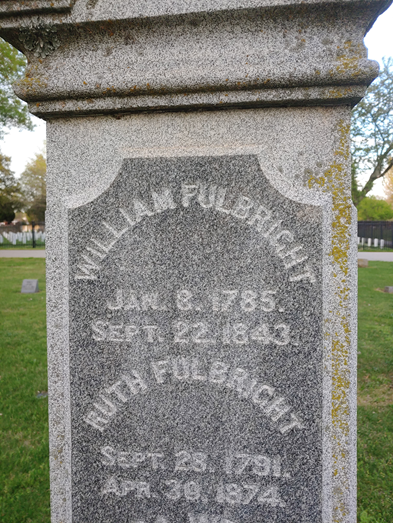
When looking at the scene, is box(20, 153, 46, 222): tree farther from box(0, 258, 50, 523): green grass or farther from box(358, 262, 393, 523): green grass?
box(358, 262, 393, 523): green grass

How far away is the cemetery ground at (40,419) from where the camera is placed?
2.76 m

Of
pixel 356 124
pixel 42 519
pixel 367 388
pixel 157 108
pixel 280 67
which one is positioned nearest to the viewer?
pixel 280 67

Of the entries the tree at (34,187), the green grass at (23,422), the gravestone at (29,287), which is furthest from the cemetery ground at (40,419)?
the tree at (34,187)

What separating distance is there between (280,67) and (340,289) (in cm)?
93

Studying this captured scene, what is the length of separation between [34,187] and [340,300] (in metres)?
43.6

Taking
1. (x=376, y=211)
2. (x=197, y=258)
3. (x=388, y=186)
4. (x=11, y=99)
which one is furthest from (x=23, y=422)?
(x=388, y=186)

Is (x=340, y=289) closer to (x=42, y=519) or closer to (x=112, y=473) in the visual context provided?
(x=112, y=473)

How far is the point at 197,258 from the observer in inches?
68.9

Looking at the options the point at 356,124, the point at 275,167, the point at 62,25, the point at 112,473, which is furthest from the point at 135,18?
the point at 356,124

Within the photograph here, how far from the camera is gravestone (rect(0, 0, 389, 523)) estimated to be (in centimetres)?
166

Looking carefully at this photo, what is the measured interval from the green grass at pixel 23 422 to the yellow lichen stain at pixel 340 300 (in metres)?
2.01

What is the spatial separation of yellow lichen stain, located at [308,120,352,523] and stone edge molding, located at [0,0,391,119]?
256 millimetres

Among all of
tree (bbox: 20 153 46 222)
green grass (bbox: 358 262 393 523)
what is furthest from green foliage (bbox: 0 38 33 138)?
tree (bbox: 20 153 46 222)

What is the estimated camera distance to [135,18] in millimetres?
1635
